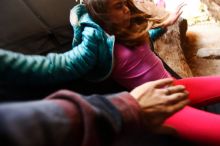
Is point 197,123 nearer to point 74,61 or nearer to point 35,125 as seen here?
point 74,61

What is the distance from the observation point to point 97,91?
1.40m

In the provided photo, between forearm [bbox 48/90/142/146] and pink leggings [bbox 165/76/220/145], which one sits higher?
forearm [bbox 48/90/142/146]

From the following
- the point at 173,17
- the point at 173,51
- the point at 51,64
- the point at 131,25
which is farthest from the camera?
the point at 173,51

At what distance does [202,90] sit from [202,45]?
1.24 meters

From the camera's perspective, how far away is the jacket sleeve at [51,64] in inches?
42.5

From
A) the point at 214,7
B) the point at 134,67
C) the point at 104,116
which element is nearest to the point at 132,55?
the point at 134,67

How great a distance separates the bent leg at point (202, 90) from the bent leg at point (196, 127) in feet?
0.53

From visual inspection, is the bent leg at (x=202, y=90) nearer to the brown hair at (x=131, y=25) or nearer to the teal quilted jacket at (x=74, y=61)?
the brown hair at (x=131, y=25)

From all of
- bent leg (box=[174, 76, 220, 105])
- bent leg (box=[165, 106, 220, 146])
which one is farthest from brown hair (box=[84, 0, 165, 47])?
bent leg (box=[165, 106, 220, 146])

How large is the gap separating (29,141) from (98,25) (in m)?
0.94

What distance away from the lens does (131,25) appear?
1.54m

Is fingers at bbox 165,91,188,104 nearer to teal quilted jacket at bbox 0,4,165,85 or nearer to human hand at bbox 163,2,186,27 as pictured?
teal quilted jacket at bbox 0,4,165,85

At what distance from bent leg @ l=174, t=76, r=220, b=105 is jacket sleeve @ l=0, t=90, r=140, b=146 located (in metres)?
0.83

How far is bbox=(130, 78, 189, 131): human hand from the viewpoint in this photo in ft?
2.41
